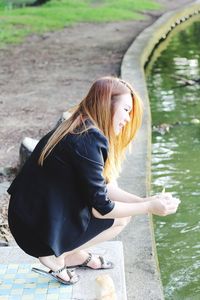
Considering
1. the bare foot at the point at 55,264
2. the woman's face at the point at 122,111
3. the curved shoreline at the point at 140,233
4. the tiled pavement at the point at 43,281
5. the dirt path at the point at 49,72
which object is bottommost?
the dirt path at the point at 49,72

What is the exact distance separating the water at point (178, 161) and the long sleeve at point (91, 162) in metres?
0.99

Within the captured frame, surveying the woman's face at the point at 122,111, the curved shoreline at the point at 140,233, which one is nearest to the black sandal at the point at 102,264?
the curved shoreline at the point at 140,233

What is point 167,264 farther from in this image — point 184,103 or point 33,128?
point 184,103

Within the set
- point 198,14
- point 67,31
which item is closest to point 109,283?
point 67,31

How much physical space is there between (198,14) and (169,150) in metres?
12.1

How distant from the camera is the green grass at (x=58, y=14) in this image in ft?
47.1

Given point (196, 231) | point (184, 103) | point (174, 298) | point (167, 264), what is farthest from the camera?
point (184, 103)

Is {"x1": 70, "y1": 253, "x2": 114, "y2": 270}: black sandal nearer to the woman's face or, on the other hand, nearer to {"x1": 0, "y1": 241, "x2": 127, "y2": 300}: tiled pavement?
{"x1": 0, "y1": 241, "x2": 127, "y2": 300}: tiled pavement

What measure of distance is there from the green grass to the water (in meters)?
3.69

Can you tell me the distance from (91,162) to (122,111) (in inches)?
10.7

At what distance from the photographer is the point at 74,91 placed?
832cm

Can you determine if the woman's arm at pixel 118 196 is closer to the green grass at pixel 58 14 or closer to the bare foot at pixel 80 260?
the bare foot at pixel 80 260

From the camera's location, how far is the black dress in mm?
3012

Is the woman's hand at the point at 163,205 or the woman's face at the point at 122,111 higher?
the woman's face at the point at 122,111
